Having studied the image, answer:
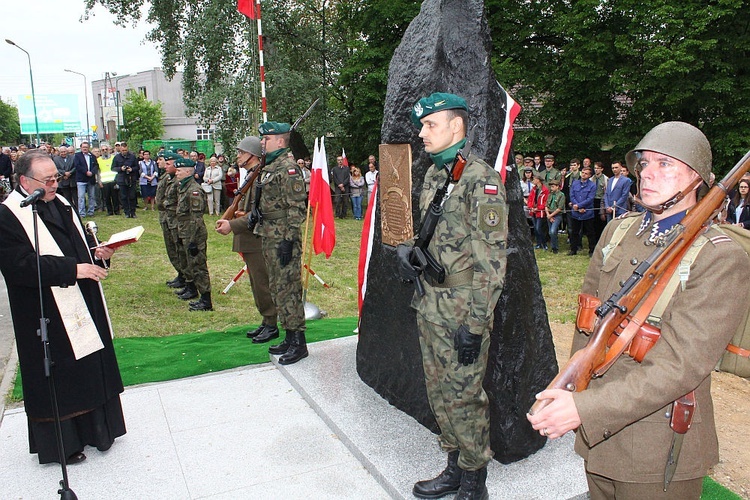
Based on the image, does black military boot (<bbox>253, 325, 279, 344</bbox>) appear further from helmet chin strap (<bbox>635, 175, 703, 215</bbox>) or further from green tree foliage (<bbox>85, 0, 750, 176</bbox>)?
green tree foliage (<bbox>85, 0, 750, 176</bbox>)

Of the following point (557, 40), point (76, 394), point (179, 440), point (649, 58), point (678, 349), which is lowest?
point (179, 440)

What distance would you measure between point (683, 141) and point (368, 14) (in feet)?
62.4

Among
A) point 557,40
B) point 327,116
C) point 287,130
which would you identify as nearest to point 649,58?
point 557,40

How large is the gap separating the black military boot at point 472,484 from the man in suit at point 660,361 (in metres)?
0.95

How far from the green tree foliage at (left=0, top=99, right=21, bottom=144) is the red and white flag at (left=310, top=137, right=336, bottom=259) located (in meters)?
80.8

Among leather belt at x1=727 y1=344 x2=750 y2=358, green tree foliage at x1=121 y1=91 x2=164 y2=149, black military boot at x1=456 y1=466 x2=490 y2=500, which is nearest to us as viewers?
leather belt at x1=727 y1=344 x2=750 y2=358

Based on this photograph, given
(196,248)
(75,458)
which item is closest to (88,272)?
(75,458)

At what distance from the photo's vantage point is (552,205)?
12227 millimetres

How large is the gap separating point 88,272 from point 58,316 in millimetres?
353

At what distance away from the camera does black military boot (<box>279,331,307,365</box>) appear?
537 cm

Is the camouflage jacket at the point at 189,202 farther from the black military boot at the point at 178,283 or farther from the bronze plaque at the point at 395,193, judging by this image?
the bronze plaque at the point at 395,193

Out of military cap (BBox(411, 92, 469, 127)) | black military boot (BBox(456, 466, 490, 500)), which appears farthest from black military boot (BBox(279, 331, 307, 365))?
military cap (BBox(411, 92, 469, 127))

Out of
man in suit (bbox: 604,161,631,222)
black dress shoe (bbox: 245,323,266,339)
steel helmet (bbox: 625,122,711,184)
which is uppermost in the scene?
steel helmet (bbox: 625,122,711,184)

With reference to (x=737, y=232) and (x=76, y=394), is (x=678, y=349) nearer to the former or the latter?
(x=737, y=232)
